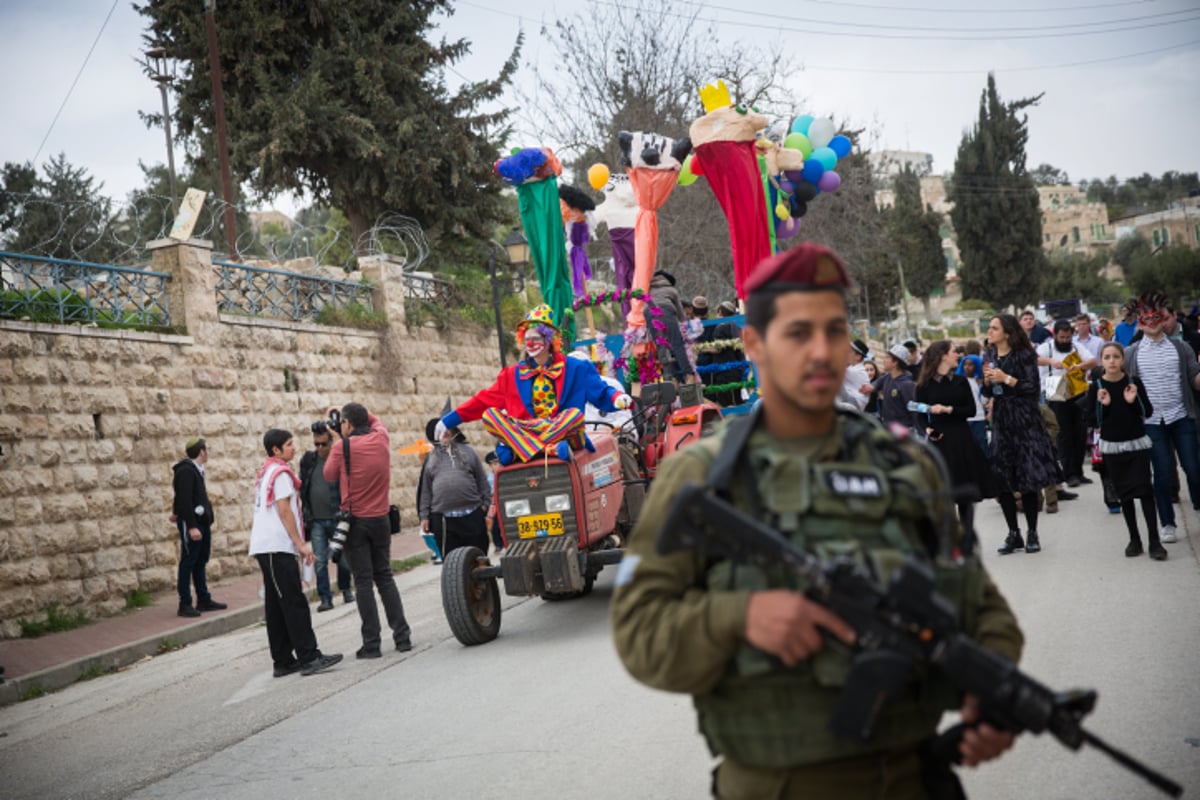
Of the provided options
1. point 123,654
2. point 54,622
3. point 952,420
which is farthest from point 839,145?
point 54,622

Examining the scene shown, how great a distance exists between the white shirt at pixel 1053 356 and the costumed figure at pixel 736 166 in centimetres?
390

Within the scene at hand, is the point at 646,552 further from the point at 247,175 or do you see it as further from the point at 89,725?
the point at 247,175

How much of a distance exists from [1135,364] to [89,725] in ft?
30.3

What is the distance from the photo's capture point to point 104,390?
1409 centimetres

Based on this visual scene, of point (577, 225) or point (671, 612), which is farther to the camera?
point (577, 225)

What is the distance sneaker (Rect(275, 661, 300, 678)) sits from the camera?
30.8 ft

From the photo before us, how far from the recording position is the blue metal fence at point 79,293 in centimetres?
1328

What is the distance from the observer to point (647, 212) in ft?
43.0

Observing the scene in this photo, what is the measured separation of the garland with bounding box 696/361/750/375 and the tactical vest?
32.0 feet

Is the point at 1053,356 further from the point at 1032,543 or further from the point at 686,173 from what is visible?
the point at 686,173

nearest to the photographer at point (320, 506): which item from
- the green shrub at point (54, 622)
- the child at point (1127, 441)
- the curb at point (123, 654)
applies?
the curb at point (123, 654)

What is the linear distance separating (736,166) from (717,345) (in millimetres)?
2203

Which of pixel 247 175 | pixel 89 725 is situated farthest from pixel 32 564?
pixel 247 175

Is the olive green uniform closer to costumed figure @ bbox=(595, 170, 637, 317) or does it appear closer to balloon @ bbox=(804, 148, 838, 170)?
costumed figure @ bbox=(595, 170, 637, 317)
